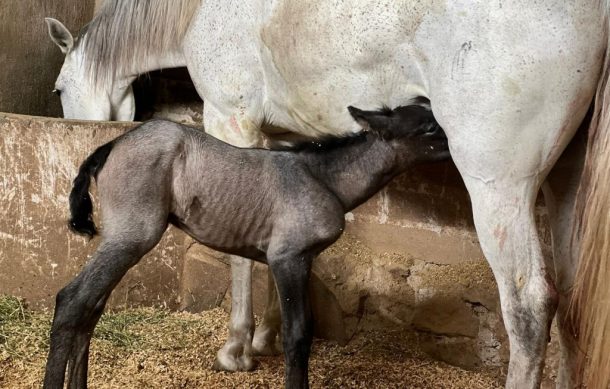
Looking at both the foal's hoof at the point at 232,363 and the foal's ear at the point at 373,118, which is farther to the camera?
the foal's hoof at the point at 232,363

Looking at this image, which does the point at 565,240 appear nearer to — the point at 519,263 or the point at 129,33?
the point at 519,263

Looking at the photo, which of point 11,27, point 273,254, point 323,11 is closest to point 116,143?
point 273,254

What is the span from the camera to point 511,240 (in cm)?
235

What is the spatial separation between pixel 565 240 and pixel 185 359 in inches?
65.1

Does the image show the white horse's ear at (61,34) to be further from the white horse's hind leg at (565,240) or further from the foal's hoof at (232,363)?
the white horse's hind leg at (565,240)

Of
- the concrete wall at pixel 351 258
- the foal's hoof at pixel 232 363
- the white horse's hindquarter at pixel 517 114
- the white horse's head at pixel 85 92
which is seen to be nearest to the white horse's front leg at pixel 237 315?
the foal's hoof at pixel 232 363

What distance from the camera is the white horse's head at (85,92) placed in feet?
13.8

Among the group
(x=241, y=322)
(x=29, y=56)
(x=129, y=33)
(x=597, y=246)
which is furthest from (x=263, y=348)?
(x=29, y=56)

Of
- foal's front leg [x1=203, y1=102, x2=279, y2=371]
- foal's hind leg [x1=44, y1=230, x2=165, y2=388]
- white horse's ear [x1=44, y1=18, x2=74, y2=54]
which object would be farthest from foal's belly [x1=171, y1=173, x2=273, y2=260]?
white horse's ear [x1=44, y1=18, x2=74, y2=54]

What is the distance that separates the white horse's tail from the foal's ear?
0.63m

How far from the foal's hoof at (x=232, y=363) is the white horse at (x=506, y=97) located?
106 cm

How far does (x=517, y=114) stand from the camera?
7.36 ft

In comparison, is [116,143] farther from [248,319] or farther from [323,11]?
[248,319]

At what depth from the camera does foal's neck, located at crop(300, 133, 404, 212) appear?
2738 mm
